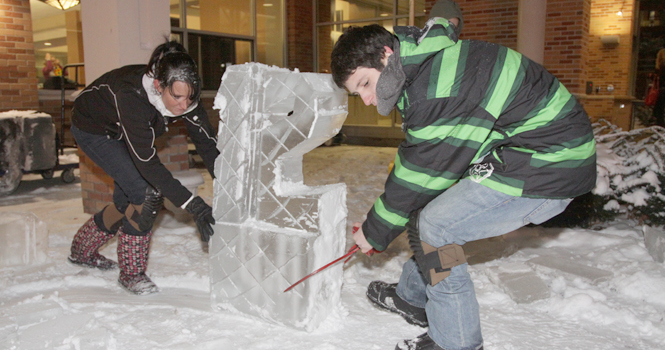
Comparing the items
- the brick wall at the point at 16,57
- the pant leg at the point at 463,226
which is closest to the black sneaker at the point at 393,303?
the pant leg at the point at 463,226

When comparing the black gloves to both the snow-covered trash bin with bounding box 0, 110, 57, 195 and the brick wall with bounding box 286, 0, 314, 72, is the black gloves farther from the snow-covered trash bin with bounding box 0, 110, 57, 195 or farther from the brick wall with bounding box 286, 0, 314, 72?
the brick wall with bounding box 286, 0, 314, 72

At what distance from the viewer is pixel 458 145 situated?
1.74 m

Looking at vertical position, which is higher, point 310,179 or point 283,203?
point 283,203

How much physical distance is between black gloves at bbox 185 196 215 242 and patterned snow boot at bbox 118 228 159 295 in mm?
511

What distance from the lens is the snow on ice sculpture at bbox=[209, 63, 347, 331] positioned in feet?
7.11

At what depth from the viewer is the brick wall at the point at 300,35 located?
11.8m

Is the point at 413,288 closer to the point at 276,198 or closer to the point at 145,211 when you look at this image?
the point at 276,198

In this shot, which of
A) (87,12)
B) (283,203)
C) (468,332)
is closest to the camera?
(468,332)

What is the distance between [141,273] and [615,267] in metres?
3.05

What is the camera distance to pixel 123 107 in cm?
251

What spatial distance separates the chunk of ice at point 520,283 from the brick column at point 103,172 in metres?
2.87

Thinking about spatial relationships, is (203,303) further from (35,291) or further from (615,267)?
(615,267)

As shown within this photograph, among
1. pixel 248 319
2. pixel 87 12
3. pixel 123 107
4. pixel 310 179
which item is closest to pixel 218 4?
pixel 310 179

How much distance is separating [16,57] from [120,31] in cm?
580
